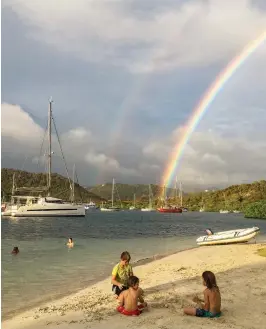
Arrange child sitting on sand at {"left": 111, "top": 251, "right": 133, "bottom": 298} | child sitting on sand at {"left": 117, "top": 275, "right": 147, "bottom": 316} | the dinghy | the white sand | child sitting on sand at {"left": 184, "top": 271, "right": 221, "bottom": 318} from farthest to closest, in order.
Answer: the dinghy < child sitting on sand at {"left": 111, "top": 251, "right": 133, "bottom": 298} < child sitting on sand at {"left": 117, "top": 275, "right": 147, "bottom": 316} < child sitting on sand at {"left": 184, "top": 271, "right": 221, "bottom": 318} < the white sand

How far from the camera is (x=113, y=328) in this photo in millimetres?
9844

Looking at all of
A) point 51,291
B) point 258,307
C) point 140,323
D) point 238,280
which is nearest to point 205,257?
point 238,280

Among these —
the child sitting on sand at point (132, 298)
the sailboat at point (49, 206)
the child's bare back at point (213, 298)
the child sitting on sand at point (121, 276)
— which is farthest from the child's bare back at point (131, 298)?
the sailboat at point (49, 206)

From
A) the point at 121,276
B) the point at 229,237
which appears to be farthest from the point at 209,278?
the point at 229,237

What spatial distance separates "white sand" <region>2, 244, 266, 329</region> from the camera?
1028cm

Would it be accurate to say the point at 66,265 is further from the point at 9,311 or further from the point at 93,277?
the point at 9,311

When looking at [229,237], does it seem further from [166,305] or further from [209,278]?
[209,278]

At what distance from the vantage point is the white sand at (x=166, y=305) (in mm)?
10281

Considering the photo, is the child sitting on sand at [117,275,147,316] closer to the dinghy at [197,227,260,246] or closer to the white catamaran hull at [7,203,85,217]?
the dinghy at [197,227,260,246]

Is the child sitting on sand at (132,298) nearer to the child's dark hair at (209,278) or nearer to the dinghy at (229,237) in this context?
the child's dark hair at (209,278)

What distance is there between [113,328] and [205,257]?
17674 mm


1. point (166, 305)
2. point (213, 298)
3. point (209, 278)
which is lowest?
point (166, 305)

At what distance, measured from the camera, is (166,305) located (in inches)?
476

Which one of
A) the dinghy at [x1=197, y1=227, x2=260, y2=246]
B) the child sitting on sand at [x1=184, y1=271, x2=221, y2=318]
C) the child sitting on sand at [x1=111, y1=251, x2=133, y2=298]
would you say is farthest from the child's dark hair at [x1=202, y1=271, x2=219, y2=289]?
the dinghy at [x1=197, y1=227, x2=260, y2=246]
